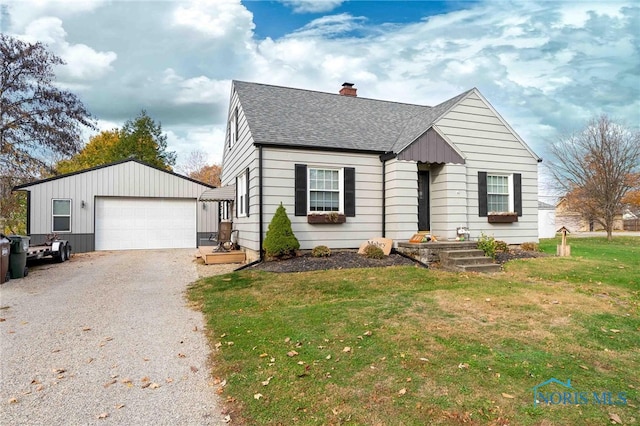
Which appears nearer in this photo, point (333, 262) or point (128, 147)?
point (333, 262)

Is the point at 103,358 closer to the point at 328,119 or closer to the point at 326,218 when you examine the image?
the point at 326,218

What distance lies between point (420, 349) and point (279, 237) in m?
5.85

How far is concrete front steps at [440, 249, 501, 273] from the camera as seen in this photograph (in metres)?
8.64

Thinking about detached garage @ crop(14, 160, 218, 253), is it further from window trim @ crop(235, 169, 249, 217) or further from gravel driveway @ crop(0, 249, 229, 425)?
gravel driveway @ crop(0, 249, 229, 425)

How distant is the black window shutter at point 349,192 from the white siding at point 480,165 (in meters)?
2.74

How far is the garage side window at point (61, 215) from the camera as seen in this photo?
1510cm

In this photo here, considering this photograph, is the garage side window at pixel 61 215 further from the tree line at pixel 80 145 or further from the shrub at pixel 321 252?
the shrub at pixel 321 252

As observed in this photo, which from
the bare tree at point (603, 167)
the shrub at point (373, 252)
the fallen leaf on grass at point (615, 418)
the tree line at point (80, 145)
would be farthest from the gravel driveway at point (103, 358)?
the bare tree at point (603, 167)

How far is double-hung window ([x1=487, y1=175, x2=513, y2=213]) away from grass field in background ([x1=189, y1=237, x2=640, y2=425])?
15.8 ft

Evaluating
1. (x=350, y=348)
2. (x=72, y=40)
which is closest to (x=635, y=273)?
(x=350, y=348)

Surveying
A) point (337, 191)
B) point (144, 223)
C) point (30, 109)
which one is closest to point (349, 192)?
point (337, 191)

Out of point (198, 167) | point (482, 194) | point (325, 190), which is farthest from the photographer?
point (198, 167)

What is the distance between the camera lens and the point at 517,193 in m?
11.9

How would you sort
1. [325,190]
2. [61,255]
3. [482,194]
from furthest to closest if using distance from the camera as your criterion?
[61,255], [482,194], [325,190]
